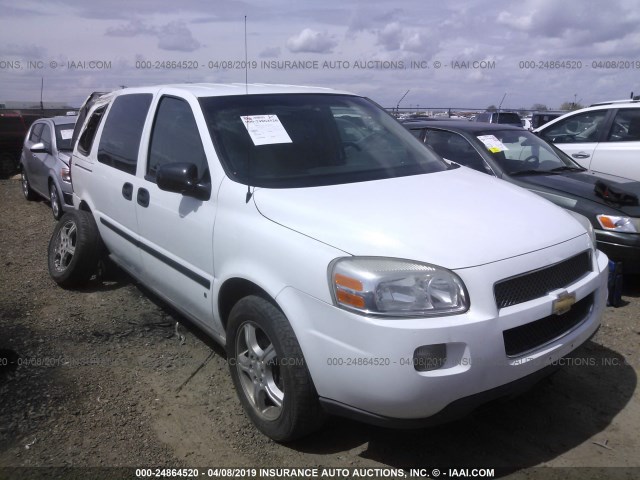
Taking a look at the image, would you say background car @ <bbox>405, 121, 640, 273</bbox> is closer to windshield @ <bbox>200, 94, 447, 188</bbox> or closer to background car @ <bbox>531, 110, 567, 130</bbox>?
windshield @ <bbox>200, 94, 447, 188</bbox>

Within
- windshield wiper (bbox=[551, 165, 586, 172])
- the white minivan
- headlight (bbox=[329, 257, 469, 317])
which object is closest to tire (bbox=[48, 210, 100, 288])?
the white minivan

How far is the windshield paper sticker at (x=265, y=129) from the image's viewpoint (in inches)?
133

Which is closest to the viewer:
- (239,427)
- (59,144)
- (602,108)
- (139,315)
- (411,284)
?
(411,284)

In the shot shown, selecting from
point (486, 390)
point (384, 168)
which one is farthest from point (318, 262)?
point (384, 168)

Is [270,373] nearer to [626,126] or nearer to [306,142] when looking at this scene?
[306,142]

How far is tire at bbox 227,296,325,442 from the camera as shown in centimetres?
263

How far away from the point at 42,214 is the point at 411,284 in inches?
336

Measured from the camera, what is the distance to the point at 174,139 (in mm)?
3760

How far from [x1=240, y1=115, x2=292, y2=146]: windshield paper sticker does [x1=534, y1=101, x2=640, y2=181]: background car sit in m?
5.41

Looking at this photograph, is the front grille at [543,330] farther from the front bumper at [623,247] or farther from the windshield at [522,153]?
the windshield at [522,153]

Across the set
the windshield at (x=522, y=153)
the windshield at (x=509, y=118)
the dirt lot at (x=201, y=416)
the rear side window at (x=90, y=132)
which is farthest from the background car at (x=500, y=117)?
the rear side window at (x=90, y=132)

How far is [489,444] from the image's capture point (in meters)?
2.94

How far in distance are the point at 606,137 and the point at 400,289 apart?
20.4 ft

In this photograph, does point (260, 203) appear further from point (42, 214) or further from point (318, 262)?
point (42, 214)
